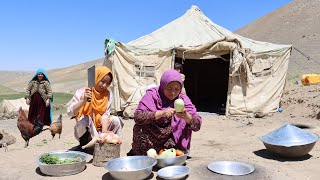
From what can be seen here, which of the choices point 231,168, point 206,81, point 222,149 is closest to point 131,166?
point 231,168

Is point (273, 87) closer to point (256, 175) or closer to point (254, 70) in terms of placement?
A: point (254, 70)

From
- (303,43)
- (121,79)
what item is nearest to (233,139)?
(121,79)

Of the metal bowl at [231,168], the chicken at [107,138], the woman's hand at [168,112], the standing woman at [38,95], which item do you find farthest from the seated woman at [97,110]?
the standing woman at [38,95]

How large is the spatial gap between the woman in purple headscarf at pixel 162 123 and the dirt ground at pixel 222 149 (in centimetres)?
39

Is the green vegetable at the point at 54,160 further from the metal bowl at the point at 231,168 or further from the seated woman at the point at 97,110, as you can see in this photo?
the metal bowl at the point at 231,168

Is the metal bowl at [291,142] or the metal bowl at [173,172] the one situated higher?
the metal bowl at [291,142]

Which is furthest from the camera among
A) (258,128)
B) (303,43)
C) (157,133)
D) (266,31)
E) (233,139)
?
(266,31)

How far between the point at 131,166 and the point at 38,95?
3844 millimetres

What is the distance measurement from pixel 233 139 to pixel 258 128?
1.16 metres

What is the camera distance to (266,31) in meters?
42.9

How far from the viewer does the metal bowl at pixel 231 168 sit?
357 centimetres

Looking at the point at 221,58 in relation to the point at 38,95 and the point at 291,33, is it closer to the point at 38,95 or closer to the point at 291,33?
the point at 38,95

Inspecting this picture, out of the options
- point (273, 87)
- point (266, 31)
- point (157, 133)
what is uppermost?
point (266, 31)

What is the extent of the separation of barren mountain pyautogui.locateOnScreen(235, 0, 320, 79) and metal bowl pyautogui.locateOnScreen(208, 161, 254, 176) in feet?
69.0
